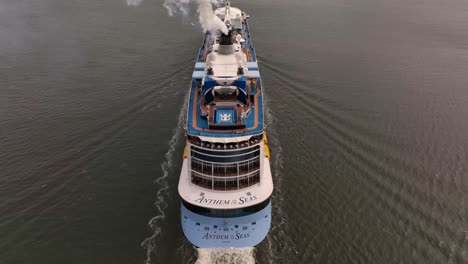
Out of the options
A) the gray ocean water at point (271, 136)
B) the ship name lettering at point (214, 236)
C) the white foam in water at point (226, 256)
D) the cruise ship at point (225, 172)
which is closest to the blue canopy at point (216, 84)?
the cruise ship at point (225, 172)

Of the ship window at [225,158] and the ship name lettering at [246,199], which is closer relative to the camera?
the ship name lettering at [246,199]

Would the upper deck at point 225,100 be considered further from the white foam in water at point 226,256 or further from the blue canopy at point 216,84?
the white foam in water at point 226,256

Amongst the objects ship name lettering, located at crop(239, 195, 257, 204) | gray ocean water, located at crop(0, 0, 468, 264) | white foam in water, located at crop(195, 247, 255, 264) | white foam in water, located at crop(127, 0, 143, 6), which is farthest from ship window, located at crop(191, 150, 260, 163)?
white foam in water, located at crop(127, 0, 143, 6)

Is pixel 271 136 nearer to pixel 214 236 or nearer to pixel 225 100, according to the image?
pixel 225 100

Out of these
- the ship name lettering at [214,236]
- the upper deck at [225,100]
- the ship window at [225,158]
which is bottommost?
the ship name lettering at [214,236]

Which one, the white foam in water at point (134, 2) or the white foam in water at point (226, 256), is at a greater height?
the white foam in water at point (134, 2)

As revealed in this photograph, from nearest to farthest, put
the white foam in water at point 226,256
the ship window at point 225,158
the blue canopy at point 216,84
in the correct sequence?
the white foam in water at point 226,256 < the ship window at point 225,158 < the blue canopy at point 216,84

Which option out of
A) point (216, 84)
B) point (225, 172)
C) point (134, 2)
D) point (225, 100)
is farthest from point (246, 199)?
point (134, 2)

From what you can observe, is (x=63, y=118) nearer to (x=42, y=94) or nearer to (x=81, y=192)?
(x=42, y=94)
